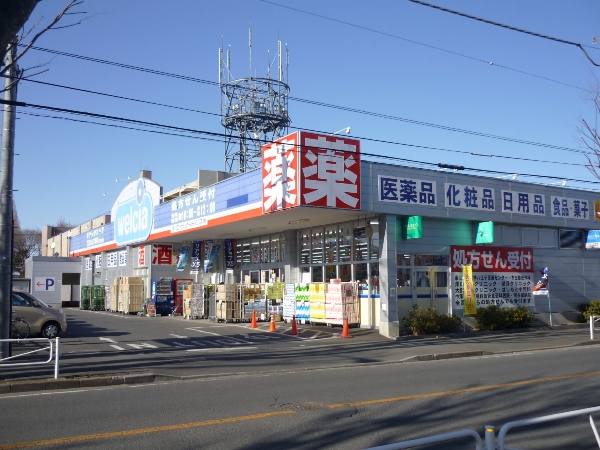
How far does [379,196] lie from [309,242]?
20.7 ft

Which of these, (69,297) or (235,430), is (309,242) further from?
(69,297)

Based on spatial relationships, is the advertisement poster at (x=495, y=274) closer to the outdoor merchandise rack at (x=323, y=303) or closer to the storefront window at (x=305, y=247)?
the outdoor merchandise rack at (x=323, y=303)

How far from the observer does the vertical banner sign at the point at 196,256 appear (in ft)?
112

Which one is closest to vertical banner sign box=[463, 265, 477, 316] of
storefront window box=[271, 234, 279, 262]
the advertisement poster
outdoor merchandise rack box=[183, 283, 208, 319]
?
the advertisement poster

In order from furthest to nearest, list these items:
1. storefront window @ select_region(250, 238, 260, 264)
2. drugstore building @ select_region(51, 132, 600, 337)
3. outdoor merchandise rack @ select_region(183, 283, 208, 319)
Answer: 1. storefront window @ select_region(250, 238, 260, 264)
2. outdoor merchandise rack @ select_region(183, 283, 208, 319)
3. drugstore building @ select_region(51, 132, 600, 337)

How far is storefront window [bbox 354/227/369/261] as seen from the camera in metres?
24.0

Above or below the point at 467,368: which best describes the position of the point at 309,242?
above

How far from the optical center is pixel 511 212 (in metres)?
25.8

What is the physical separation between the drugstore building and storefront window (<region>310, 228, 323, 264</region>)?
0.15 feet

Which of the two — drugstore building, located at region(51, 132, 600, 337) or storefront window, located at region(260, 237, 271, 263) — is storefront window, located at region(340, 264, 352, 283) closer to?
drugstore building, located at region(51, 132, 600, 337)

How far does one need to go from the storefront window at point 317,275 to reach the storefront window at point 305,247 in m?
0.61

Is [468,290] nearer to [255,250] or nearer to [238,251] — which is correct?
[255,250]

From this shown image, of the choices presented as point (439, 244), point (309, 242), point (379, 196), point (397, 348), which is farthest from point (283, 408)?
point (309, 242)

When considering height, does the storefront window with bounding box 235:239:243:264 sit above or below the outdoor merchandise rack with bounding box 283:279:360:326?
above
